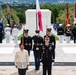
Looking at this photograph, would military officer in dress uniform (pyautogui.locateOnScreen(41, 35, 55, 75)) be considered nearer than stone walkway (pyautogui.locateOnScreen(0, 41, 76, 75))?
Answer: Yes

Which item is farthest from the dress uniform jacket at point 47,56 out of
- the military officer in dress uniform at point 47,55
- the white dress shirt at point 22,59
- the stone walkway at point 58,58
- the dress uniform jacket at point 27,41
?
the dress uniform jacket at point 27,41

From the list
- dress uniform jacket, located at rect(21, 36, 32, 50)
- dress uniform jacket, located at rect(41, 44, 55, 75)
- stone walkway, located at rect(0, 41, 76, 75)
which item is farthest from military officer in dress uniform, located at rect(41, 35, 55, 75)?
dress uniform jacket, located at rect(21, 36, 32, 50)

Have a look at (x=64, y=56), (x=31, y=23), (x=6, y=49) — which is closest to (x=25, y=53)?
(x=64, y=56)

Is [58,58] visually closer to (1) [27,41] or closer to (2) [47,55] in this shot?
(1) [27,41]

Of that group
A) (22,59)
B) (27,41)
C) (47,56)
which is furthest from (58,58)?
(22,59)

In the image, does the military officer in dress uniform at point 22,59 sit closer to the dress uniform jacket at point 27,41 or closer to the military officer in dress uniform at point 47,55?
the military officer in dress uniform at point 47,55

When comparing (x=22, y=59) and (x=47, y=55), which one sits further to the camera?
(x=47, y=55)

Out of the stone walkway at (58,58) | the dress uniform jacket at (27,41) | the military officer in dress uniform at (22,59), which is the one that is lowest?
the stone walkway at (58,58)

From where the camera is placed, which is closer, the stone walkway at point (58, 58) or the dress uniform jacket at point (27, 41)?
the stone walkway at point (58, 58)

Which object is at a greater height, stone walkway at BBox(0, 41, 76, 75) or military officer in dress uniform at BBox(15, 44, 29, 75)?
military officer in dress uniform at BBox(15, 44, 29, 75)

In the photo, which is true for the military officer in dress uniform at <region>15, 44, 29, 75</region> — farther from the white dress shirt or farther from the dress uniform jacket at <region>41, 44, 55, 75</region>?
the dress uniform jacket at <region>41, 44, 55, 75</region>

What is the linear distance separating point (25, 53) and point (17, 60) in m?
0.35

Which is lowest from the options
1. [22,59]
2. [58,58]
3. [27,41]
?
[58,58]

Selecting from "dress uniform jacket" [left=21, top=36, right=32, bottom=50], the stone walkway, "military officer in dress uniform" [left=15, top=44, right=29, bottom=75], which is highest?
"dress uniform jacket" [left=21, top=36, right=32, bottom=50]
